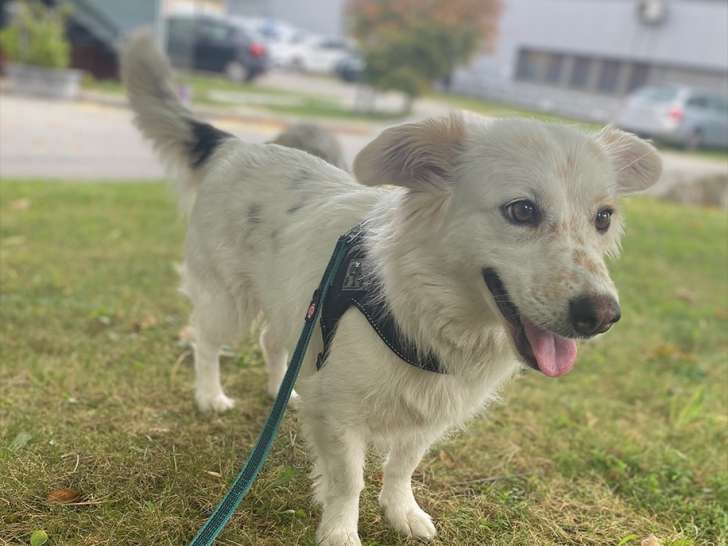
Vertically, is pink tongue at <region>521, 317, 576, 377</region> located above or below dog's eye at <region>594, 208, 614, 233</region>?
below

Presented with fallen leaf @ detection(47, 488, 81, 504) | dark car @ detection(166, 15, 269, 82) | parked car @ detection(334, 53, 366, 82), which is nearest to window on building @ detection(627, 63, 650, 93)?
parked car @ detection(334, 53, 366, 82)

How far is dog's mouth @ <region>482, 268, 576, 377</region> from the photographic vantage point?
2.04 metres

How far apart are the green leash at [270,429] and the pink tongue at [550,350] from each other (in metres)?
0.79

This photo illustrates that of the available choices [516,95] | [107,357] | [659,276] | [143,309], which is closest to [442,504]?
[107,357]

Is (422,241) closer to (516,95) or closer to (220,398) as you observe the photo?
(220,398)

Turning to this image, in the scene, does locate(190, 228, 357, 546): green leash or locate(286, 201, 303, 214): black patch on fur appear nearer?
locate(190, 228, 357, 546): green leash

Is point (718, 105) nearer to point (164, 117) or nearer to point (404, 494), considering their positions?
point (164, 117)

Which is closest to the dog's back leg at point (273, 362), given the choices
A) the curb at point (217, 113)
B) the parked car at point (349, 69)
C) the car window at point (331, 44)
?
the curb at point (217, 113)

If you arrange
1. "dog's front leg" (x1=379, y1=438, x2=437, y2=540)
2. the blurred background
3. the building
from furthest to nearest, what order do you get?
the building → the blurred background → "dog's front leg" (x1=379, y1=438, x2=437, y2=540)

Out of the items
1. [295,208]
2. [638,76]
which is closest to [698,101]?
[638,76]

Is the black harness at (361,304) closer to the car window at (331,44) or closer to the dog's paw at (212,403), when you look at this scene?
the dog's paw at (212,403)

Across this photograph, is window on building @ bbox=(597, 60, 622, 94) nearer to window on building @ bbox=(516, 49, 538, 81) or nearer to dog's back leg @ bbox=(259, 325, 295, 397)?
window on building @ bbox=(516, 49, 538, 81)

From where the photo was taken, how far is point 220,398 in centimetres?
354

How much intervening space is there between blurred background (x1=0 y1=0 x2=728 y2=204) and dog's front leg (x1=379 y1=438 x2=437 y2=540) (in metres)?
1.45
